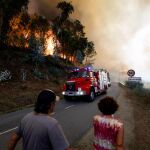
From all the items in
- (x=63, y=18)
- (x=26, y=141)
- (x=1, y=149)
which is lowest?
(x=1, y=149)

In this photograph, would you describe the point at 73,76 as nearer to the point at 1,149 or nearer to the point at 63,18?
the point at 1,149

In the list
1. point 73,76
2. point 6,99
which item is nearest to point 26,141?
point 6,99

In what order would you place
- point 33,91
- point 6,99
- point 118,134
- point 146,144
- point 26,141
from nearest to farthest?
1. point 26,141
2. point 118,134
3. point 146,144
4. point 6,99
5. point 33,91

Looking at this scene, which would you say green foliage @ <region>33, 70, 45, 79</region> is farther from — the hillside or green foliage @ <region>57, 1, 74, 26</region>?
green foliage @ <region>57, 1, 74, 26</region>

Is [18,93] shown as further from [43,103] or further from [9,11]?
[43,103]

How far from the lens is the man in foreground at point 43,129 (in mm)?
4305

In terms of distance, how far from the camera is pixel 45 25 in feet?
200

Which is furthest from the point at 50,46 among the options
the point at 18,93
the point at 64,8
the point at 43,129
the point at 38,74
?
the point at 43,129

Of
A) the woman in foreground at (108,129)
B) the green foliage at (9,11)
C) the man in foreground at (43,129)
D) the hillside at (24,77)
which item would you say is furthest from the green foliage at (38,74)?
the man in foreground at (43,129)

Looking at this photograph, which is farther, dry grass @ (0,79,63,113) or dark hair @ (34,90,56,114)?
dry grass @ (0,79,63,113)

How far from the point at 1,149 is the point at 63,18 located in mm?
52274

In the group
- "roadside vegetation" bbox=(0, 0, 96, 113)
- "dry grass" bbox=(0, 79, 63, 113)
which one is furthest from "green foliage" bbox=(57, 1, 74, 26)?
"dry grass" bbox=(0, 79, 63, 113)

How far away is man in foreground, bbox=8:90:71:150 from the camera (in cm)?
430

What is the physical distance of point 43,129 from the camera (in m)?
4.34
